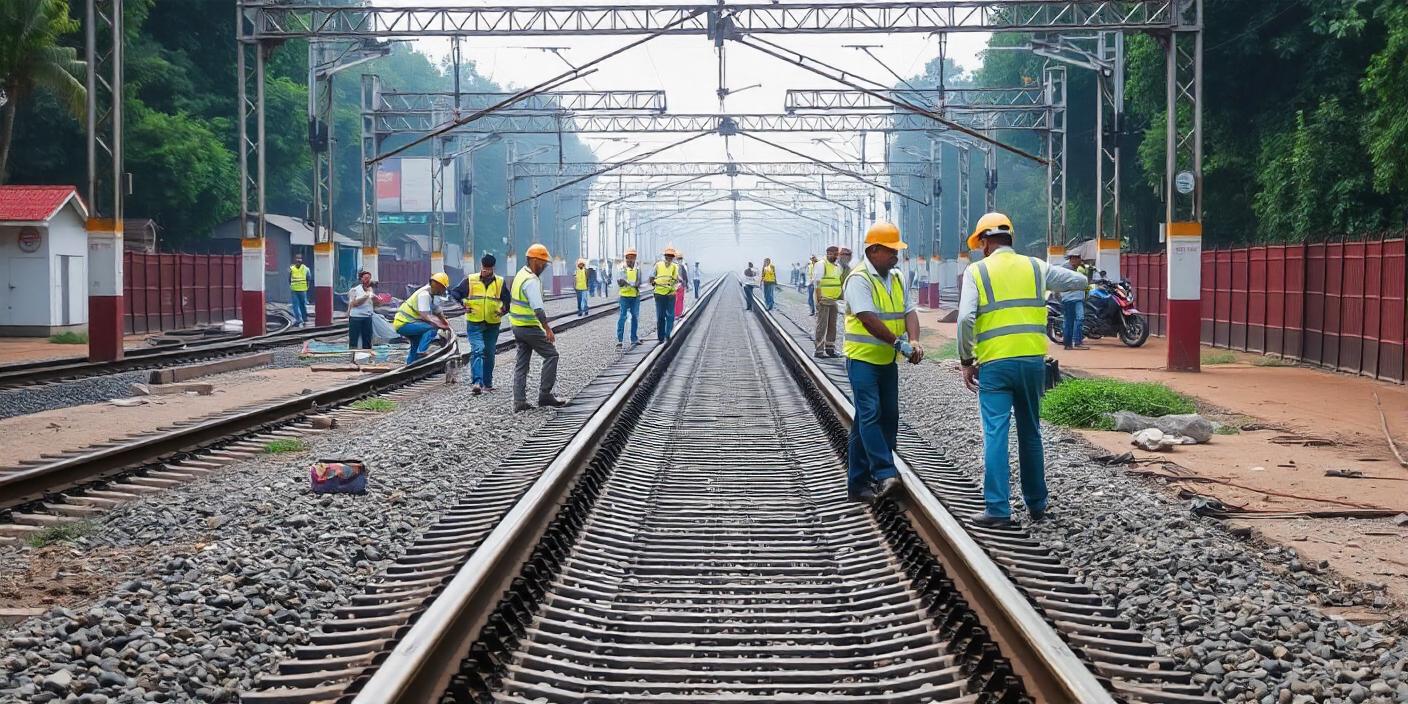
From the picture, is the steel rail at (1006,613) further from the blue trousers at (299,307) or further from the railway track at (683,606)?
the blue trousers at (299,307)

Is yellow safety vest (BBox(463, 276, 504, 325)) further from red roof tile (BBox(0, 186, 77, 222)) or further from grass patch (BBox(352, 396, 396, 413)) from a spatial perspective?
red roof tile (BBox(0, 186, 77, 222))

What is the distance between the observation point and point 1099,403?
15.9m

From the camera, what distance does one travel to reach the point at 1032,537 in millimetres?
8461

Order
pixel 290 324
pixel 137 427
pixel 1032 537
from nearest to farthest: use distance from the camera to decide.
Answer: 1. pixel 1032 537
2. pixel 137 427
3. pixel 290 324

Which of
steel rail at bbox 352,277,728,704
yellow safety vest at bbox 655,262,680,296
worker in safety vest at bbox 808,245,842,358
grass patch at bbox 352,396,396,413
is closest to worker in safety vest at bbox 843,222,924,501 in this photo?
steel rail at bbox 352,277,728,704

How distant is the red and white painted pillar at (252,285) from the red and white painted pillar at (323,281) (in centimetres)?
465

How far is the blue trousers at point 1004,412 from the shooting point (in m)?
8.52

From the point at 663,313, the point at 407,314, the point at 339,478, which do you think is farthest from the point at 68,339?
the point at 339,478

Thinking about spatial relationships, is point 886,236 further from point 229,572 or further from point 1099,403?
point 1099,403

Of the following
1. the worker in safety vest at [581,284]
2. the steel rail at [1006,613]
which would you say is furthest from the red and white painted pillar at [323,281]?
the steel rail at [1006,613]

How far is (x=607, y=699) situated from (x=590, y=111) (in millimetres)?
41026

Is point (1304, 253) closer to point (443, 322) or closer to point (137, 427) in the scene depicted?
point (443, 322)

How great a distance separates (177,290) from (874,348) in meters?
33.6

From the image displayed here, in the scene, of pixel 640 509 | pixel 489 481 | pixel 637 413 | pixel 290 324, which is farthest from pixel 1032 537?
pixel 290 324
